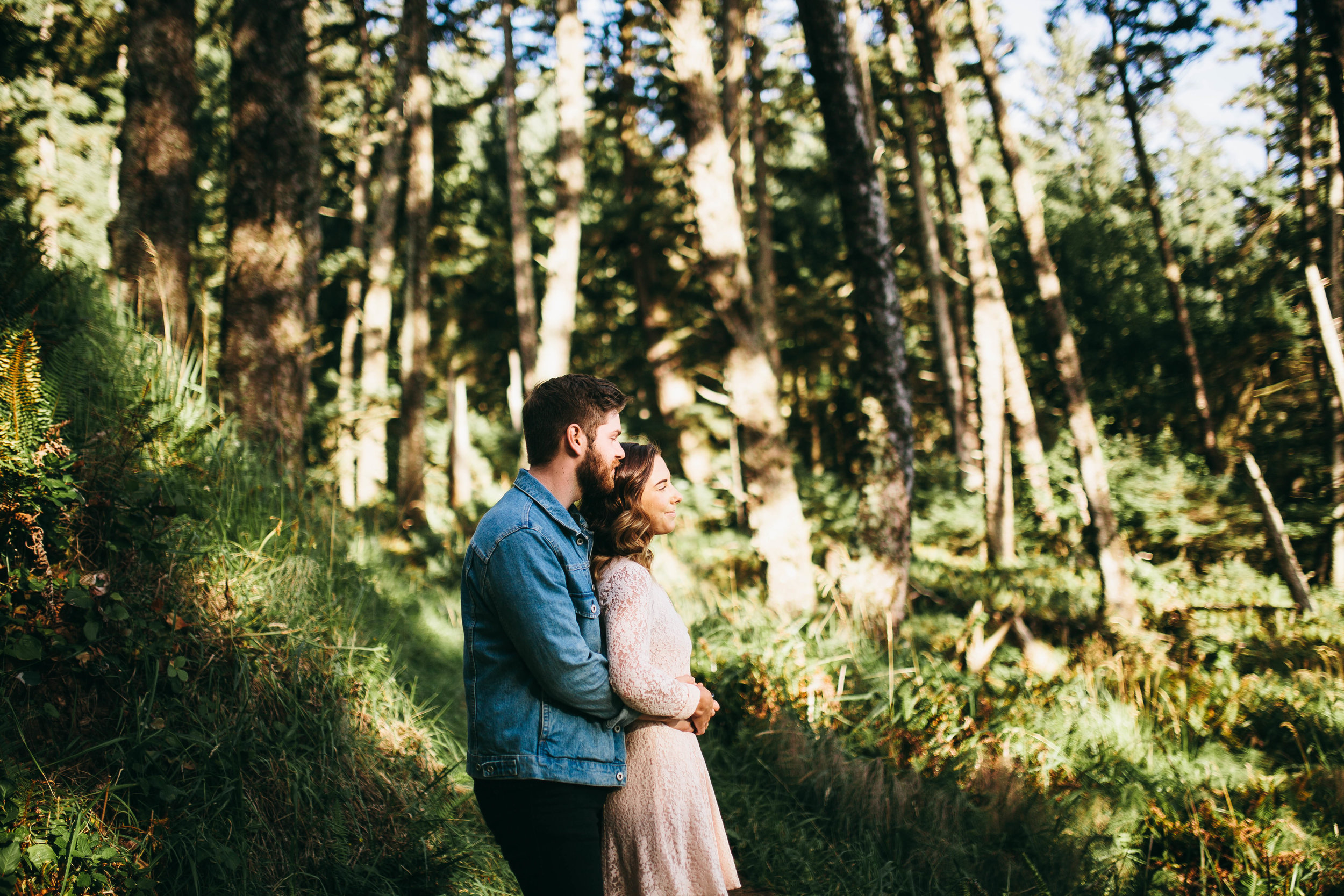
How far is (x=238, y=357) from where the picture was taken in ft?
17.3

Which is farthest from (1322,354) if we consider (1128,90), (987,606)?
(987,606)

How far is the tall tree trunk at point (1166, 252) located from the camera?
16.5 metres

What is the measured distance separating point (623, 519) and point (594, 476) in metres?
0.16

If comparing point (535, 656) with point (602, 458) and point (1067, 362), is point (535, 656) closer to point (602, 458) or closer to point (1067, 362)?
point (602, 458)

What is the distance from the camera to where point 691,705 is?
2270mm

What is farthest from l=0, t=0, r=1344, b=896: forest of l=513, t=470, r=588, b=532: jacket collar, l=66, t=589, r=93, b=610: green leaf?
l=513, t=470, r=588, b=532: jacket collar

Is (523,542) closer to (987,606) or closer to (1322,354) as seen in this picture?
(987,606)

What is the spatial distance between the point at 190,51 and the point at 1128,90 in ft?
57.8

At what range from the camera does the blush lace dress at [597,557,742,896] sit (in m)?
2.21

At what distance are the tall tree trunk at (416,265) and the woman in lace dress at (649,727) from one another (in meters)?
12.5

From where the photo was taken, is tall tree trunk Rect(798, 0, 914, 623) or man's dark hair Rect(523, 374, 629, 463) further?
tall tree trunk Rect(798, 0, 914, 623)

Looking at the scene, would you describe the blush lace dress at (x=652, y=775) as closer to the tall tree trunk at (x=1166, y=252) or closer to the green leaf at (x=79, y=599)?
the green leaf at (x=79, y=599)

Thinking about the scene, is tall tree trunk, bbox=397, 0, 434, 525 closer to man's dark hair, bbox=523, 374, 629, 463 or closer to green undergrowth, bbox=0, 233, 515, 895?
green undergrowth, bbox=0, 233, 515, 895

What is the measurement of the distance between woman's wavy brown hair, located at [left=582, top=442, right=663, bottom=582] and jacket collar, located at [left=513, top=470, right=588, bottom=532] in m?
0.17
